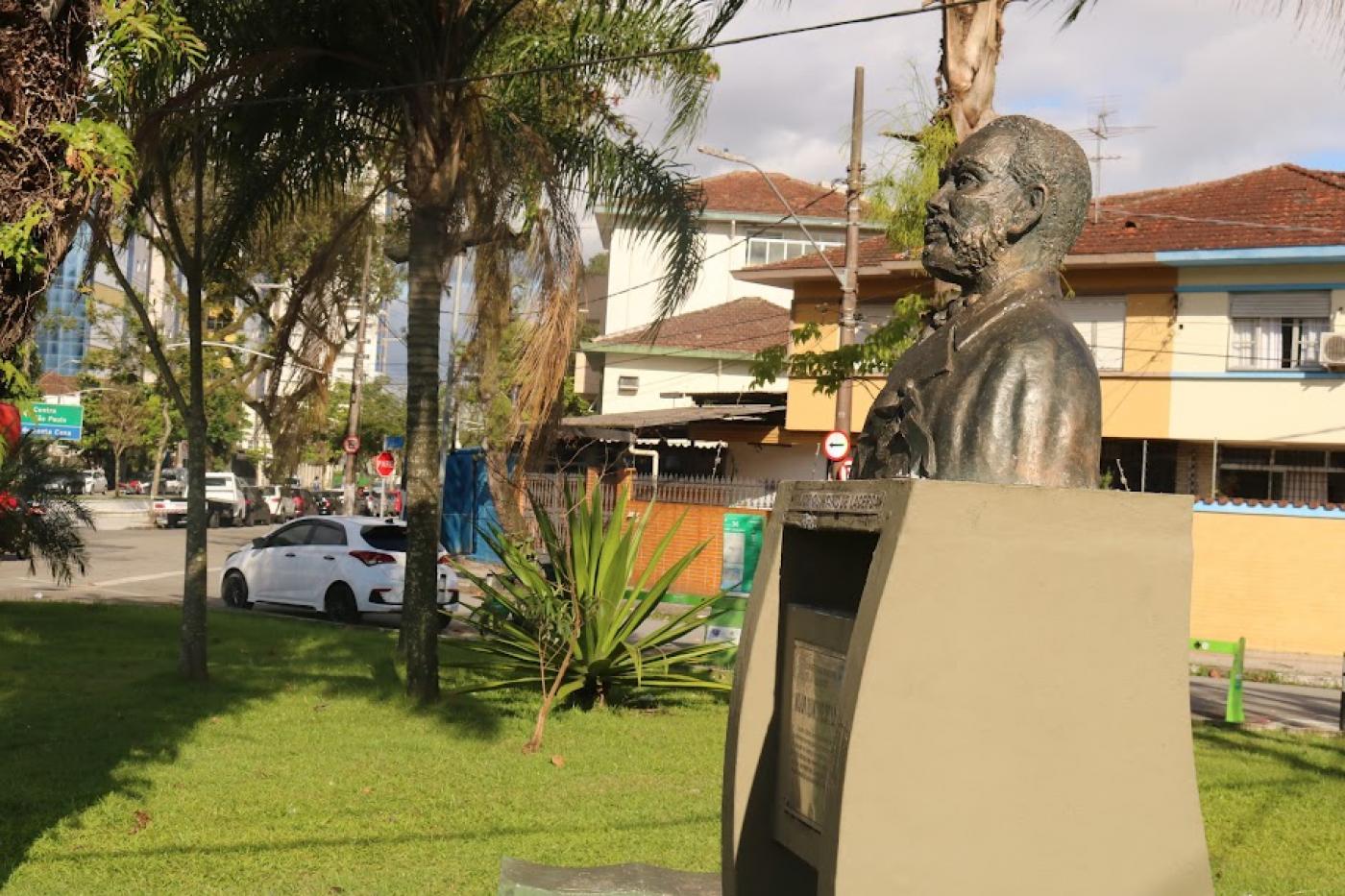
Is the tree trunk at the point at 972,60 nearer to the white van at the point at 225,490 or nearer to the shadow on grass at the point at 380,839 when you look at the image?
the shadow on grass at the point at 380,839

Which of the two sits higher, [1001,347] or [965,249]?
[965,249]

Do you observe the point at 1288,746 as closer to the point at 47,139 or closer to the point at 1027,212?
the point at 1027,212

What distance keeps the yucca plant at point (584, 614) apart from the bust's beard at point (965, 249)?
22.6 ft

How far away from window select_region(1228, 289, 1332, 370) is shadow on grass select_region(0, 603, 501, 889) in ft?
49.4

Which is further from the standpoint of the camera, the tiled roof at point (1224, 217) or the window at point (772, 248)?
the window at point (772, 248)

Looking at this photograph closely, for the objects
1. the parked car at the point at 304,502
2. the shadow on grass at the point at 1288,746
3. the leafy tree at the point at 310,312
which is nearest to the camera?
the shadow on grass at the point at 1288,746

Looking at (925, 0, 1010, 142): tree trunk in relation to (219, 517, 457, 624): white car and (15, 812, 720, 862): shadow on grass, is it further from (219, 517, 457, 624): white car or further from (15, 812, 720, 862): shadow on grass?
(219, 517, 457, 624): white car

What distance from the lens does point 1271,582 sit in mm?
22750

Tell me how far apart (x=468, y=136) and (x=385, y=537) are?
9044 mm

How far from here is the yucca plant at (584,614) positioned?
11875mm

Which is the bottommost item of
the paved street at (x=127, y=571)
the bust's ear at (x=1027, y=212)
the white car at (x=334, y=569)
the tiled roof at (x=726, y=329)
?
the paved street at (x=127, y=571)

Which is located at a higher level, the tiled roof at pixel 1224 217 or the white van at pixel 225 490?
the tiled roof at pixel 1224 217

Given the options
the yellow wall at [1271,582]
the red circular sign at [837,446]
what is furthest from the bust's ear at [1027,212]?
the yellow wall at [1271,582]

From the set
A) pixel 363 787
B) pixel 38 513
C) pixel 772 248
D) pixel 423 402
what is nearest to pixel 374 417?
pixel 772 248
